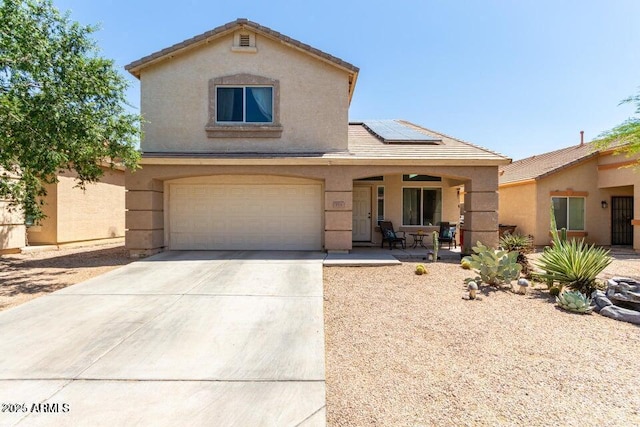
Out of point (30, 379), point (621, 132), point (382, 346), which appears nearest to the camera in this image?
point (30, 379)

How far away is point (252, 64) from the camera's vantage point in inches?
492

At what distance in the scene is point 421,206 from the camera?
1476 cm

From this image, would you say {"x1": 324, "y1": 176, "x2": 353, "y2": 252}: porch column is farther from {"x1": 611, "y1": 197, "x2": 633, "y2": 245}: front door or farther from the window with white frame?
{"x1": 611, "y1": 197, "x2": 633, "y2": 245}: front door

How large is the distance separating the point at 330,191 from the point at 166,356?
8.22m

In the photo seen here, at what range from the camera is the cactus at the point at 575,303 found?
6371 mm

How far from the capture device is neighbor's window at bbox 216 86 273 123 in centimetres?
1246

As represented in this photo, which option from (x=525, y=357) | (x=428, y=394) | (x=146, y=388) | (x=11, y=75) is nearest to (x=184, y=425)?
(x=146, y=388)

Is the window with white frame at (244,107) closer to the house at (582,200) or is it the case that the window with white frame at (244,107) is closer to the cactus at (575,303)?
the cactus at (575,303)

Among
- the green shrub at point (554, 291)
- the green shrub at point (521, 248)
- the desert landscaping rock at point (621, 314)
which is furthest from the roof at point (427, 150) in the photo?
the desert landscaping rock at point (621, 314)

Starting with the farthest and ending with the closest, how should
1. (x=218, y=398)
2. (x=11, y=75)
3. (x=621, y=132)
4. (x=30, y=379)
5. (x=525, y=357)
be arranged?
1. (x=621, y=132)
2. (x=11, y=75)
3. (x=525, y=357)
4. (x=30, y=379)
5. (x=218, y=398)

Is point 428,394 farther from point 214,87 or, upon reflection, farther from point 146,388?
point 214,87

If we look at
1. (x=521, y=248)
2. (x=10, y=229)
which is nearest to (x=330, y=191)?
(x=521, y=248)

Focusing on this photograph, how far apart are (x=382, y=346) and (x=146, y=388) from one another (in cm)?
296

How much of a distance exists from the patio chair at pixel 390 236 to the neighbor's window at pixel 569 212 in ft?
27.0
